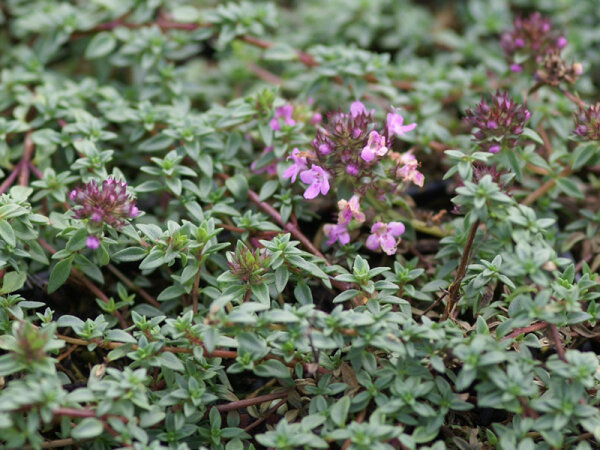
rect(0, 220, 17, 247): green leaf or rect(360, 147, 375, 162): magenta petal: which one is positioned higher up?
rect(360, 147, 375, 162): magenta petal

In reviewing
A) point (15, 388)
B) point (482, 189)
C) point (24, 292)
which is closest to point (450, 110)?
point (482, 189)

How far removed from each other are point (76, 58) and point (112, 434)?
2.50 meters

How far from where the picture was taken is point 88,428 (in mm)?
1748

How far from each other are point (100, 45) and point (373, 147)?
5.58ft

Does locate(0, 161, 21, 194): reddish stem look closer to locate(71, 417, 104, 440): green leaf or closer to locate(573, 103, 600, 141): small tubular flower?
locate(71, 417, 104, 440): green leaf

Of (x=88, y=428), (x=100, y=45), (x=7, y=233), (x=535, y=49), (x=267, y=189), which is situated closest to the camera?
(x=88, y=428)

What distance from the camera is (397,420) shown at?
2.02m

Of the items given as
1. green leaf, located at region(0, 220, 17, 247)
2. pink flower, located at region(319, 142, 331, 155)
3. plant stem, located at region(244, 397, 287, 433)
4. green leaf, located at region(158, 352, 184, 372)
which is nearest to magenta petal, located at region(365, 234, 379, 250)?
pink flower, located at region(319, 142, 331, 155)

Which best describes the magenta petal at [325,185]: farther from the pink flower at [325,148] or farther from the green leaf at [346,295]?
the green leaf at [346,295]

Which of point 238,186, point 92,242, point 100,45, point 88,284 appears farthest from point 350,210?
point 100,45

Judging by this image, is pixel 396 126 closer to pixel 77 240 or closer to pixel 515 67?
pixel 515 67

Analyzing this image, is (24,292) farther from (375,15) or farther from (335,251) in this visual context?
(375,15)

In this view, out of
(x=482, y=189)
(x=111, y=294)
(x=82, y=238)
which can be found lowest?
(x=111, y=294)

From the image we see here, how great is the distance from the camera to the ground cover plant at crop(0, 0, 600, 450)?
1882 millimetres
